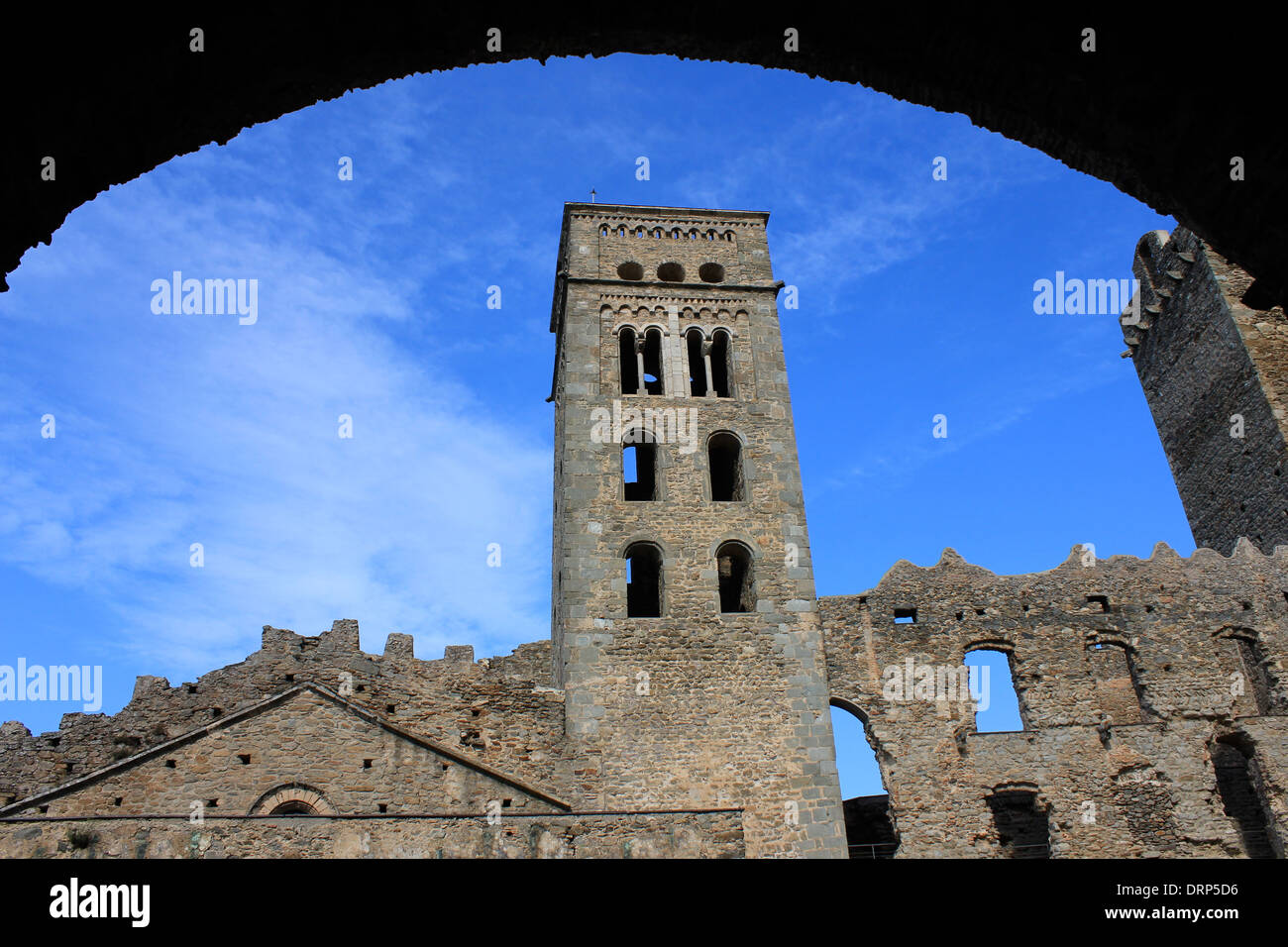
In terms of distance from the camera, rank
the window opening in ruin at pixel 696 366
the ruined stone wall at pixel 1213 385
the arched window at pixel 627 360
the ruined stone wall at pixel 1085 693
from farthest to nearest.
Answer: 1. the ruined stone wall at pixel 1213 385
2. the arched window at pixel 627 360
3. the window opening in ruin at pixel 696 366
4. the ruined stone wall at pixel 1085 693

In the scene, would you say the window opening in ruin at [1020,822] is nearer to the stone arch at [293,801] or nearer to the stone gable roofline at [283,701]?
the stone gable roofline at [283,701]

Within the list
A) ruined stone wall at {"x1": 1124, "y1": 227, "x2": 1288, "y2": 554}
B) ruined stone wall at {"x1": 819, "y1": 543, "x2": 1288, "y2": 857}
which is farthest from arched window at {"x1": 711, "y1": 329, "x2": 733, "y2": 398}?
ruined stone wall at {"x1": 1124, "y1": 227, "x2": 1288, "y2": 554}

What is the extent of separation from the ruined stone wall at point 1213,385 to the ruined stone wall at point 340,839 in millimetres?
18810

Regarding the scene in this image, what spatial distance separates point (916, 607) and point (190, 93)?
19.2 m

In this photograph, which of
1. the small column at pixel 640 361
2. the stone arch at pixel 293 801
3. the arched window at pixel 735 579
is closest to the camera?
the stone arch at pixel 293 801

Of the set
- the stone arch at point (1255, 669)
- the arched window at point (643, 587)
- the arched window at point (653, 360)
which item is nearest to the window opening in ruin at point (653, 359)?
the arched window at point (653, 360)

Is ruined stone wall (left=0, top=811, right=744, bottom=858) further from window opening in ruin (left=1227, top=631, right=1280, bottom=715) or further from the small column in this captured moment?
window opening in ruin (left=1227, top=631, right=1280, bottom=715)

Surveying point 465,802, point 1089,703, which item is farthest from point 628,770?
point 1089,703

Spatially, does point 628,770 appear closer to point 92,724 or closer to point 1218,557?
point 92,724

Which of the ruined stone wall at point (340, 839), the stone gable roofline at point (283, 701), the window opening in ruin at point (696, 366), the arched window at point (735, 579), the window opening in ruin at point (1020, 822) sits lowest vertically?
the window opening in ruin at point (1020, 822)

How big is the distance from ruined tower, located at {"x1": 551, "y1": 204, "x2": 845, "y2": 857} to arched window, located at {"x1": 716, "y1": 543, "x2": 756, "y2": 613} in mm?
55

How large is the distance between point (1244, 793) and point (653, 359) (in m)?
15.3

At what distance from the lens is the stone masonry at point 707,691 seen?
13.6 meters
